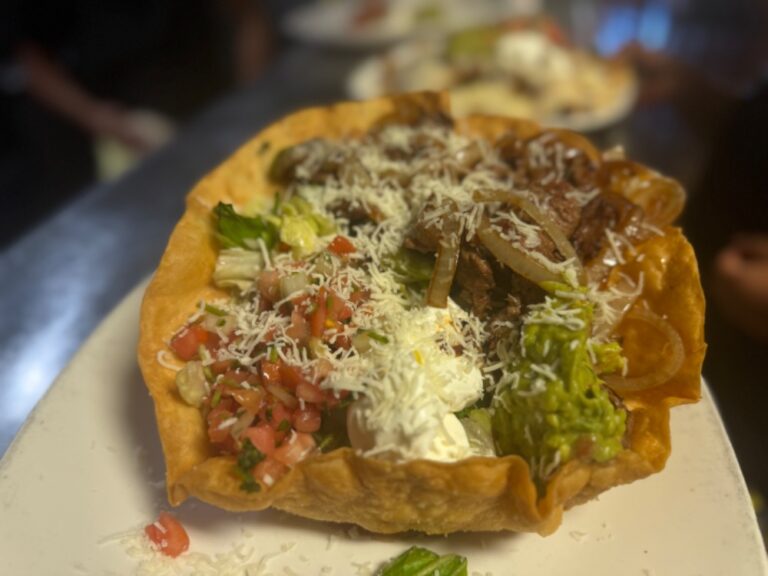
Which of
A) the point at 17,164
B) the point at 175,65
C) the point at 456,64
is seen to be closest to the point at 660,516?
the point at 456,64

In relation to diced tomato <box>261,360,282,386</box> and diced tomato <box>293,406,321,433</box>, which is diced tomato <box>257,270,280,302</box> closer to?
diced tomato <box>261,360,282,386</box>

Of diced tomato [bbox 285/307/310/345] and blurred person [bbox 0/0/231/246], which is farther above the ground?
diced tomato [bbox 285/307/310/345]

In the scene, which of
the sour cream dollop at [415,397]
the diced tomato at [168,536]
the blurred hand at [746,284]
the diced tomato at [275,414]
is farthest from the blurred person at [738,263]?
the diced tomato at [168,536]

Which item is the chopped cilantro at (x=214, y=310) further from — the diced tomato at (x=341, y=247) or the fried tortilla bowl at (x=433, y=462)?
the diced tomato at (x=341, y=247)

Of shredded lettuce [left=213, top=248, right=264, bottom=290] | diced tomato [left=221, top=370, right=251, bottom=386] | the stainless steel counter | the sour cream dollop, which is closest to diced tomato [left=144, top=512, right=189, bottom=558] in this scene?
diced tomato [left=221, top=370, right=251, bottom=386]

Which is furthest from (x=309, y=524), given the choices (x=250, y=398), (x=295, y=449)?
(x=250, y=398)
